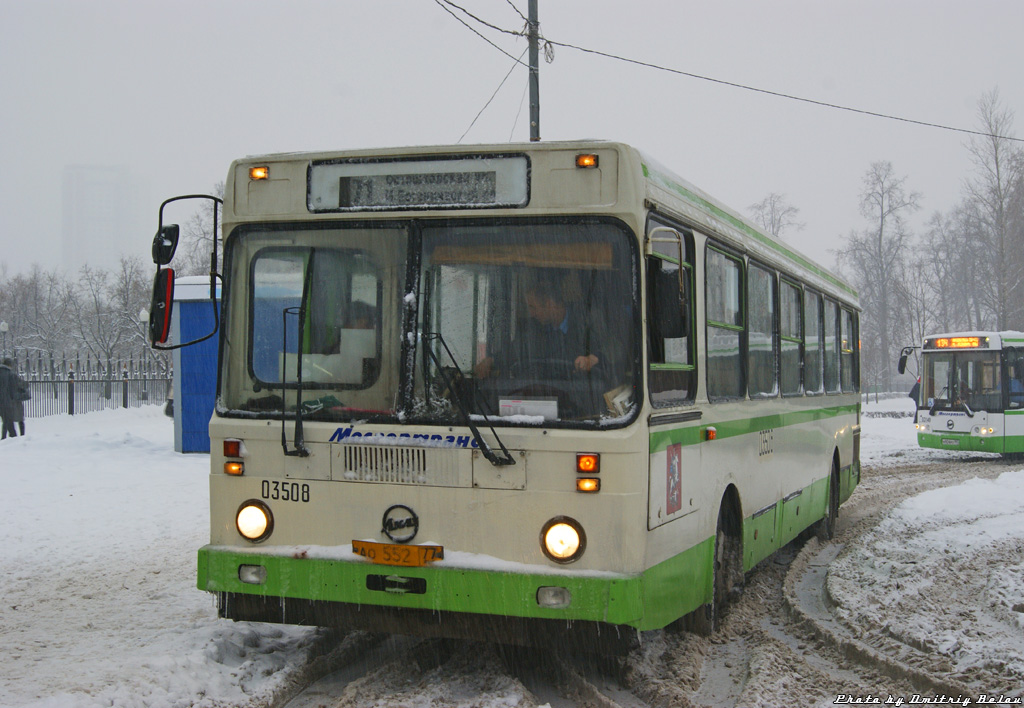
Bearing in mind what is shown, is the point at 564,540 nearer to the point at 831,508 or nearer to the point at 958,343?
the point at 831,508

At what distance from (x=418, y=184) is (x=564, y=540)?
201 cm

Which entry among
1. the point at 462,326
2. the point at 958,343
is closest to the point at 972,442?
the point at 958,343

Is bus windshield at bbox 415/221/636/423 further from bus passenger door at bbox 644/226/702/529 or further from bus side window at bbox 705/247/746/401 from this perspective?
bus side window at bbox 705/247/746/401

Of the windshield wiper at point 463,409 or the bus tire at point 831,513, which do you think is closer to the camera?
the windshield wiper at point 463,409

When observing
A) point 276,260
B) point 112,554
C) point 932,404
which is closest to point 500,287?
point 276,260

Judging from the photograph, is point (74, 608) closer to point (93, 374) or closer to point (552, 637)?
point (552, 637)

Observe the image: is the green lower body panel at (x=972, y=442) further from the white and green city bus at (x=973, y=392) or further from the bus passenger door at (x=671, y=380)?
the bus passenger door at (x=671, y=380)

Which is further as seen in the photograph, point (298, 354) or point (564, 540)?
point (298, 354)

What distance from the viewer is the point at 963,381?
24.0m

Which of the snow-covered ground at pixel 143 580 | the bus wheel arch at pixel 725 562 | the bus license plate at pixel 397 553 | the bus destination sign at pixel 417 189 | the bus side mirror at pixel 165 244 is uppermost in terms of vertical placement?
the bus destination sign at pixel 417 189

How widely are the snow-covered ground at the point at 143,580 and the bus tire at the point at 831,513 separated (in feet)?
2.13

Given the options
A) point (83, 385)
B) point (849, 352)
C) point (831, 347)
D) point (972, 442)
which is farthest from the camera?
point (83, 385)

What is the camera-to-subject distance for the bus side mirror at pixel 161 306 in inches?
217

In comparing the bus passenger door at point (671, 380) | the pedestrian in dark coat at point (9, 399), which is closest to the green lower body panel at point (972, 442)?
the bus passenger door at point (671, 380)
